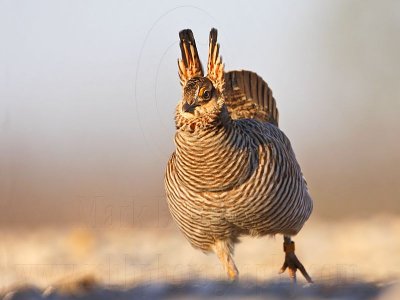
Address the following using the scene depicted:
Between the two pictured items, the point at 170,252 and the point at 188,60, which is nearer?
the point at 188,60

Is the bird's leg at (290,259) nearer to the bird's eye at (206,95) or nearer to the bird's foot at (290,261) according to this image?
the bird's foot at (290,261)

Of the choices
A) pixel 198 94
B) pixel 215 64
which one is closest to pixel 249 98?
pixel 215 64

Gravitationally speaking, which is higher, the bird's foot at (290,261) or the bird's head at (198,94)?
the bird's head at (198,94)

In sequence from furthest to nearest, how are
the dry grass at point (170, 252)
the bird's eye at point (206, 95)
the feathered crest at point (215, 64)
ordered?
the feathered crest at point (215, 64) → the dry grass at point (170, 252) → the bird's eye at point (206, 95)

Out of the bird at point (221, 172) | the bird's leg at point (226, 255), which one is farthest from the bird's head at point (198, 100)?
the bird's leg at point (226, 255)

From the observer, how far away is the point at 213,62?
5730 mm

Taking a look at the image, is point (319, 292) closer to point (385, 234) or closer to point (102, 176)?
point (385, 234)

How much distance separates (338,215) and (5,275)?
446 centimetres

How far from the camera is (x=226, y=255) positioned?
6.10 m

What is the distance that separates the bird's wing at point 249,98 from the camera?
7.31 m

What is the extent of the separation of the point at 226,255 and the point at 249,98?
5.57 ft

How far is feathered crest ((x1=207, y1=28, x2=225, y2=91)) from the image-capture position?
559cm

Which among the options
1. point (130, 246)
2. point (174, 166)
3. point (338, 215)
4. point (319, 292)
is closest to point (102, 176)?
point (130, 246)

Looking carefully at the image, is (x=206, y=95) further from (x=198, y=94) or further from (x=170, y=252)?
(x=170, y=252)
